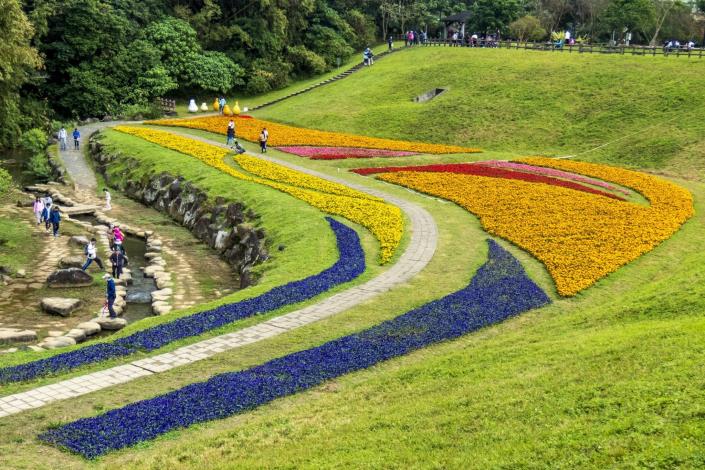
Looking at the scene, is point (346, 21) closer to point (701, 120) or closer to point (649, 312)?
point (701, 120)

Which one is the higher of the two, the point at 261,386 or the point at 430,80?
the point at 430,80

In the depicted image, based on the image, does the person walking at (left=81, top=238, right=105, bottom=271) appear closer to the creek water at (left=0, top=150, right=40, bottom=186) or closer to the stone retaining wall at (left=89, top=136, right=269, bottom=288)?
the stone retaining wall at (left=89, top=136, right=269, bottom=288)

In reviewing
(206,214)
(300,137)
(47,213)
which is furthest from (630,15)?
(47,213)

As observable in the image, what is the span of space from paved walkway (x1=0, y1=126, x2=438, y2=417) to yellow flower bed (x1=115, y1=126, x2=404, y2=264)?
1.27m

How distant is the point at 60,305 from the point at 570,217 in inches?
875

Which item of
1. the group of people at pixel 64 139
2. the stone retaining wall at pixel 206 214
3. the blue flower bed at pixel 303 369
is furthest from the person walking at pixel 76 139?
the blue flower bed at pixel 303 369

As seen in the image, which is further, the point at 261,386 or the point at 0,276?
the point at 0,276

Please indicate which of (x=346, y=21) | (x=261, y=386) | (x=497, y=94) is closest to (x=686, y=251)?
(x=261, y=386)

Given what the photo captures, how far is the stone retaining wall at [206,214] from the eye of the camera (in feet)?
100

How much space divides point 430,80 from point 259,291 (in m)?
50.6

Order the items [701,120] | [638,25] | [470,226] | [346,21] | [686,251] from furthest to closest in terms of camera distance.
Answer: [346,21]
[638,25]
[701,120]
[470,226]
[686,251]

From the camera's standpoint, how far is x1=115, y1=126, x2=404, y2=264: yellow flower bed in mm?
28934

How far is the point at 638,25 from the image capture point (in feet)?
281

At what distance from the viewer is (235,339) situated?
18.1 meters
